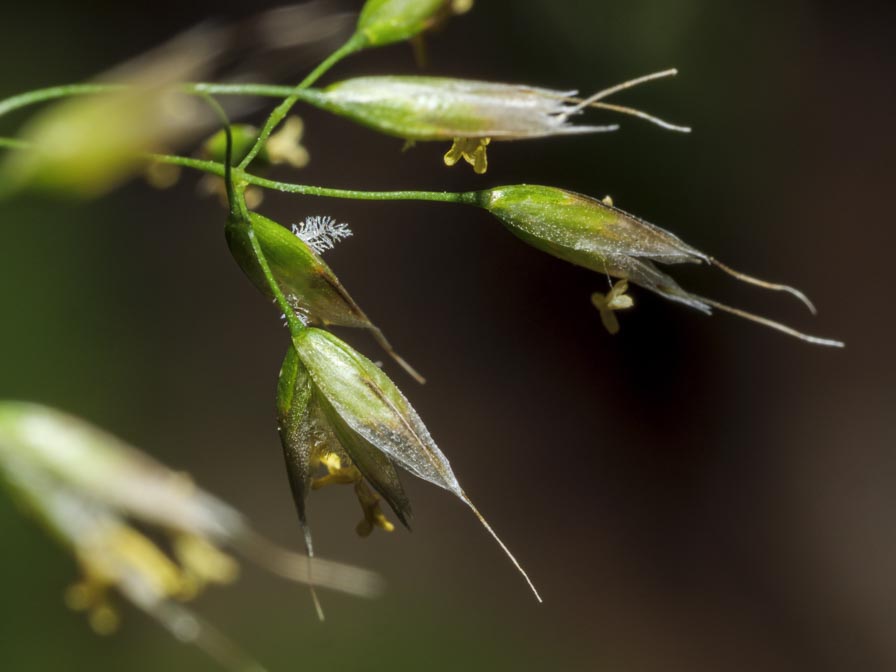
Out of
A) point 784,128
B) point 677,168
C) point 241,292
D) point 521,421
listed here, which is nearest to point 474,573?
point 521,421

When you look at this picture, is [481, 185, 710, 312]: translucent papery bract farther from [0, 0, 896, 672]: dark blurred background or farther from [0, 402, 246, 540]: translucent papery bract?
[0, 0, 896, 672]: dark blurred background

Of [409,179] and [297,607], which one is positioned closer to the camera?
[297,607]

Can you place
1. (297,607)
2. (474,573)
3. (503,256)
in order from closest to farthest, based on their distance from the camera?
(297,607), (474,573), (503,256)

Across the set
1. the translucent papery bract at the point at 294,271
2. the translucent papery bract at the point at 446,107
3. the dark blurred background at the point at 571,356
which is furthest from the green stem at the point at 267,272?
the dark blurred background at the point at 571,356

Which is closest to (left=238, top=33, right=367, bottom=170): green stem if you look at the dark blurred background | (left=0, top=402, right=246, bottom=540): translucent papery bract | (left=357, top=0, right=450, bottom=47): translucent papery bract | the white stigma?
(left=357, top=0, right=450, bottom=47): translucent papery bract

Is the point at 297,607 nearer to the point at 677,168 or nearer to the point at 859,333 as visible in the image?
the point at 677,168
